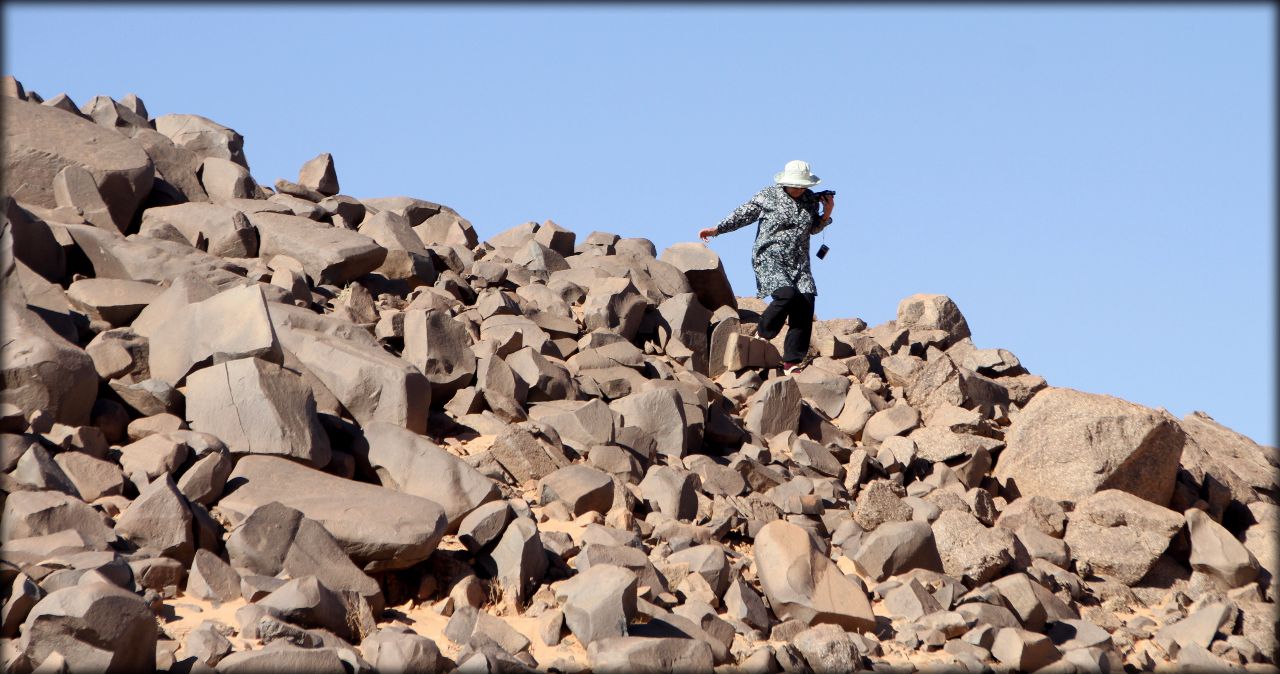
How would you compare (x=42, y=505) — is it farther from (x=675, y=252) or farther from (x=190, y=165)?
(x=675, y=252)

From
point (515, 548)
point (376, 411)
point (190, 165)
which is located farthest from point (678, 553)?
point (190, 165)

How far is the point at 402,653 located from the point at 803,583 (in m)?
2.36

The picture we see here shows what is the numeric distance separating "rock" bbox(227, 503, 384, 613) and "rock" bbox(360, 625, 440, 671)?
1.70ft

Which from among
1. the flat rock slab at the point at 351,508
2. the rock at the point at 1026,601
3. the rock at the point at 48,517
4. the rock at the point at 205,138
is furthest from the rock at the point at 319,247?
the rock at the point at 1026,601

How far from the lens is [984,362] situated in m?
12.3

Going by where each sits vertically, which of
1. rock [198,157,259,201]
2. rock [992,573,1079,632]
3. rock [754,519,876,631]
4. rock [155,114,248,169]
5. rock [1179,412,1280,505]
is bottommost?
rock [1179,412,1280,505]

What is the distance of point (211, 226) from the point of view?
1093 cm

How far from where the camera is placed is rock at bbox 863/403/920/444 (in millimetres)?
10570

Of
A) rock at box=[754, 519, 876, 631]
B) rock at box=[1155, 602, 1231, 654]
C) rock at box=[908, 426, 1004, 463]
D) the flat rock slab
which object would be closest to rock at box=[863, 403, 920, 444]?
rock at box=[908, 426, 1004, 463]

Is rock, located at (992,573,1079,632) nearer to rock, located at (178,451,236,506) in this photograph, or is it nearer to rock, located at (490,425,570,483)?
rock, located at (490,425,570,483)

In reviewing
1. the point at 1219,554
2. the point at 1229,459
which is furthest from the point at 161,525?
the point at 1229,459

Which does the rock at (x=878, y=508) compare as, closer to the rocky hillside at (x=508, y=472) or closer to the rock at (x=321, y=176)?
the rocky hillside at (x=508, y=472)

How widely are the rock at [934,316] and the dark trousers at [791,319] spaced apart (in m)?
2.04

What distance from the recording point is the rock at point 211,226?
10.8m
